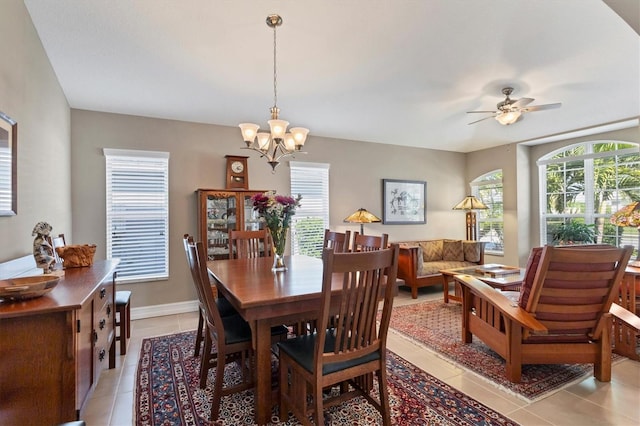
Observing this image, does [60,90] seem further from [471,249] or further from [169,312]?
[471,249]

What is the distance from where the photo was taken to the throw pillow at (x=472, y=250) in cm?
547

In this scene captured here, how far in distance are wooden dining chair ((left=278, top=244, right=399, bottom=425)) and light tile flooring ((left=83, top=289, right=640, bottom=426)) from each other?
37.5 inches

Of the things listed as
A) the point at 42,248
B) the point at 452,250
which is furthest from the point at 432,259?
the point at 42,248

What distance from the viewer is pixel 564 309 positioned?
2.29 m

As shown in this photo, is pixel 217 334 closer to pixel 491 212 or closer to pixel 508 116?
pixel 508 116

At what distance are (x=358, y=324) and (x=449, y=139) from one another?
5.07 m

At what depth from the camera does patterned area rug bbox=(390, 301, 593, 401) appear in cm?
239

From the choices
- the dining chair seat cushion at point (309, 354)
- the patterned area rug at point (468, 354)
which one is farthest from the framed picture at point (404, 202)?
the dining chair seat cushion at point (309, 354)

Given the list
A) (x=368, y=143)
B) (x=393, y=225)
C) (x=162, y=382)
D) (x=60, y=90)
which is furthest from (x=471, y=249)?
(x=60, y=90)

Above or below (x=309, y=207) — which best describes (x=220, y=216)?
below

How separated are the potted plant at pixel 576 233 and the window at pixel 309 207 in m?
3.87

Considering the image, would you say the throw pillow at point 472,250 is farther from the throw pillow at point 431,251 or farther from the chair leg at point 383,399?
the chair leg at point 383,399

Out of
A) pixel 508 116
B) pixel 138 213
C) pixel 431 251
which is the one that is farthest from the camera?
pixel 431 251

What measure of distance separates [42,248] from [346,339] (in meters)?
1.96
